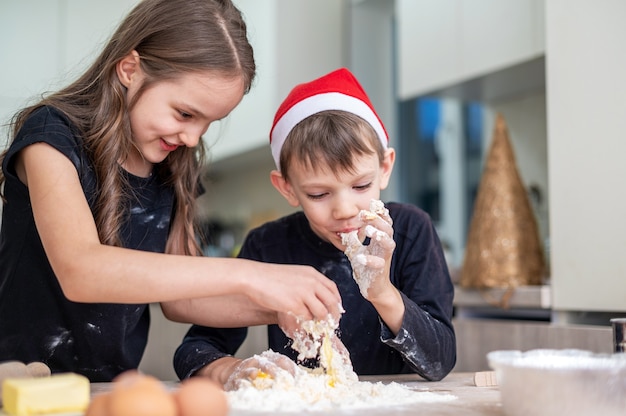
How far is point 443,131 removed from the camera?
330cm

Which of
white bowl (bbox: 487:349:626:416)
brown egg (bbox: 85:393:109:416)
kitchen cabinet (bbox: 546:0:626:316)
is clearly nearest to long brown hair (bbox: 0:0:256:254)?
brown egg (bbox: 85:393:109:416)

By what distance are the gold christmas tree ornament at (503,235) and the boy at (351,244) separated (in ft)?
2.51

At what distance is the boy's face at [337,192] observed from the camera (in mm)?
1233

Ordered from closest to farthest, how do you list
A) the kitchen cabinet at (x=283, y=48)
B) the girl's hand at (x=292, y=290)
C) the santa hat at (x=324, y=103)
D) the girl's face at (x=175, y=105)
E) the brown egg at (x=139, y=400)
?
1. the brown egg at (x=139, y=400)
2. the girl's hand at (x=292, y=290)
3. the girl's face at (x=175, y=105)
4. the santa hat at (x=324, y=103)
5. the kitchen cabinet at (x=283, y=48)

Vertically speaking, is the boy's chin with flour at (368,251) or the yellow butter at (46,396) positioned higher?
the boy's chin with flour at (368,251)

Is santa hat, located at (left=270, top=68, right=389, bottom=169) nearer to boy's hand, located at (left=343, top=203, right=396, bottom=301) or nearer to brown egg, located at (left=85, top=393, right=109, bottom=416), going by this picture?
boy's hand, located at (left=343, top=203, right=396, bottom=301)

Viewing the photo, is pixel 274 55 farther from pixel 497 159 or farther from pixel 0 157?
pixel 0 157

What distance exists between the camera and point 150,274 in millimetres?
925

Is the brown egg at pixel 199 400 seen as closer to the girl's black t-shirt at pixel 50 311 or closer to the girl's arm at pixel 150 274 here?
the girl's arm at pixel 150 274

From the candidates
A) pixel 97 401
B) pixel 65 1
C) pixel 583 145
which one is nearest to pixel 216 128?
pixel 65 1

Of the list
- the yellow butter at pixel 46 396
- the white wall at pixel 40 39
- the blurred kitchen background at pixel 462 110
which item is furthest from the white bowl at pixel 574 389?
the white wall at pixel 40 39

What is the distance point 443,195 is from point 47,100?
2.26 m

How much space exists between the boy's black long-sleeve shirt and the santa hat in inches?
7.3

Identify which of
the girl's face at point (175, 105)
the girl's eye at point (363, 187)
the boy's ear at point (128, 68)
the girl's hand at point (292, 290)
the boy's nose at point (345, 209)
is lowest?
the girl's hand at point (292, 290)
